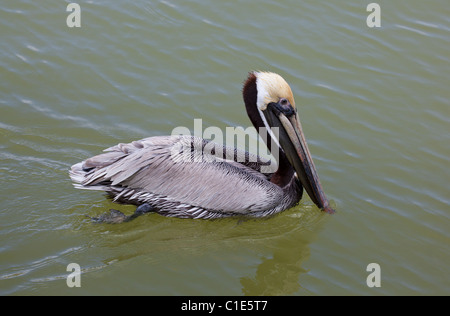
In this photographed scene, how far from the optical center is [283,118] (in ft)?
18.5

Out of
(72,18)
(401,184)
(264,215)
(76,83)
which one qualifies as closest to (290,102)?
(264,215)

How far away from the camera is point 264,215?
575 cm

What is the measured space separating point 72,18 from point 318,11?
3.54 meters

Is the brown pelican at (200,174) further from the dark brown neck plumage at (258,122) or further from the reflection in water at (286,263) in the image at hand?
the reflection in water at (286,263)

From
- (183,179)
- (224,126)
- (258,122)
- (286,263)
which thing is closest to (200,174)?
(183,179)

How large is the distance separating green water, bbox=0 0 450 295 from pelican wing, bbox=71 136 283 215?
23 cm

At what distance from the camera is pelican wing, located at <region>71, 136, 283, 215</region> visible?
552 cm

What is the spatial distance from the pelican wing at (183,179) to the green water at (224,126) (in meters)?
0.23

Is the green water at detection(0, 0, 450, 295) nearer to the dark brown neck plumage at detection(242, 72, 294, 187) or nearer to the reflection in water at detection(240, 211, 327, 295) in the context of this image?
→ the reflection in water at detection(240, 211, 327, 295)

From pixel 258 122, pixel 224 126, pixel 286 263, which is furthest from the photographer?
pixel 224 126

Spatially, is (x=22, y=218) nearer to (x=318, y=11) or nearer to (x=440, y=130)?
(x=440, y=130)

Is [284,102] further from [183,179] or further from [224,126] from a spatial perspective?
[224,126]

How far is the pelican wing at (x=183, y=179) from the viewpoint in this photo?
5.52 m

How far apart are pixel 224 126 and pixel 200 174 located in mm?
1482
